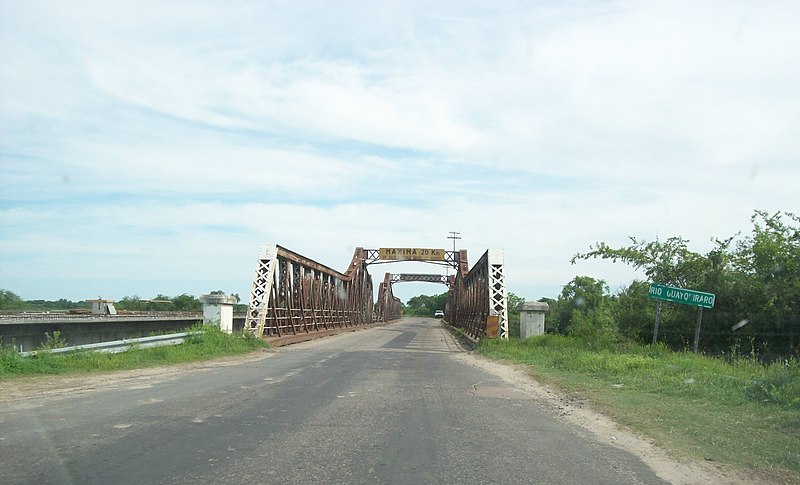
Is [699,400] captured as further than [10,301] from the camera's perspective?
No

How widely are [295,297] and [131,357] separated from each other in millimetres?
14377

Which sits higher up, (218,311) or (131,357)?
(218,311)

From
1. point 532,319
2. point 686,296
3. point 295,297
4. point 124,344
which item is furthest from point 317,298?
point 686,296

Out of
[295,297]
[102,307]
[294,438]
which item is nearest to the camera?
[294,438]

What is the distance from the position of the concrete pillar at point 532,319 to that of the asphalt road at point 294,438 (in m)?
12.6

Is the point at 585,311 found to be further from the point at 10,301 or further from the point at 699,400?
the point at 10,301

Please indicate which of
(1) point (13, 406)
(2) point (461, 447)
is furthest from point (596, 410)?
(1) point (13, 406)

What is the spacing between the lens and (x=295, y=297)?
96.4 ft

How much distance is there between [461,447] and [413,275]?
8267cm

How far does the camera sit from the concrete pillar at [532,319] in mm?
23469

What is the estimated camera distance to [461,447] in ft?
21.7

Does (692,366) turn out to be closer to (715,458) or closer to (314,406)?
(715,458)

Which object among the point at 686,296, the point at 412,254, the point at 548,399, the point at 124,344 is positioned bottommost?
the point at 548,399

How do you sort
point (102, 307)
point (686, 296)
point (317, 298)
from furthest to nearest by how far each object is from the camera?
point (102, 307) → point (317, 298) → point (686, 296)
